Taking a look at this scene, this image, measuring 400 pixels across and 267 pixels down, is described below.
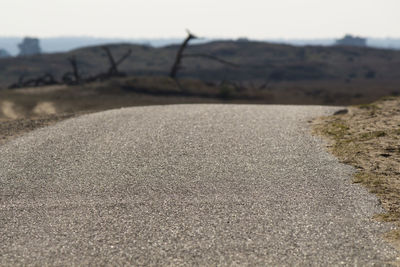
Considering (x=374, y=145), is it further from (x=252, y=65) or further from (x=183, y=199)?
(x=252, y=65)

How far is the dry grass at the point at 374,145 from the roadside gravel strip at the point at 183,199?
0.35 m

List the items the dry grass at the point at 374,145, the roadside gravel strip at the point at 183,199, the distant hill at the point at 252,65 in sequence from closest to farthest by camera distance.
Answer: the roadside gravel strip at the point at 183,199 < the dry grass at the point at 374,145 < the distant hill at the point at 252,65

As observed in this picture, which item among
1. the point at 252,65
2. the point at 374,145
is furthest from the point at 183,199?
the point at 252,65

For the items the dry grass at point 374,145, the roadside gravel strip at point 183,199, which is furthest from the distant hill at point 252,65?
the roadside gravel strip at point 183,199

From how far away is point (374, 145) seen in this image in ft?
39.0

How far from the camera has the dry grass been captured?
29.2 feet

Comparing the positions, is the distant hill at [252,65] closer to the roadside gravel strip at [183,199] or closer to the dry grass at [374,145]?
the dry grass at [374,145]

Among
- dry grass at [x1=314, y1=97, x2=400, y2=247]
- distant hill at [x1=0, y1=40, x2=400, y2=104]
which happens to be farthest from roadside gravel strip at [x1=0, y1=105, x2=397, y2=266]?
distant hill at [x1=0, y1=40, x2=400, y2=104]

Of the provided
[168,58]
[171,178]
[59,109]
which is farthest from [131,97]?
[168,58]

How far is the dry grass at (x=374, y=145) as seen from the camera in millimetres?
8906

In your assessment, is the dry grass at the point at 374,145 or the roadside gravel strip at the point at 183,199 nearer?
the roadside gravel strip at the point at 183,199

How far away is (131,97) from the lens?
2594 centimetres

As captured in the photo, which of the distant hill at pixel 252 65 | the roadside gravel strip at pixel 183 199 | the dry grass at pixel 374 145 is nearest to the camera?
the roadside gravel strip at pixel 183 199

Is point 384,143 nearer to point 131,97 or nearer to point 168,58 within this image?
point 131,97
